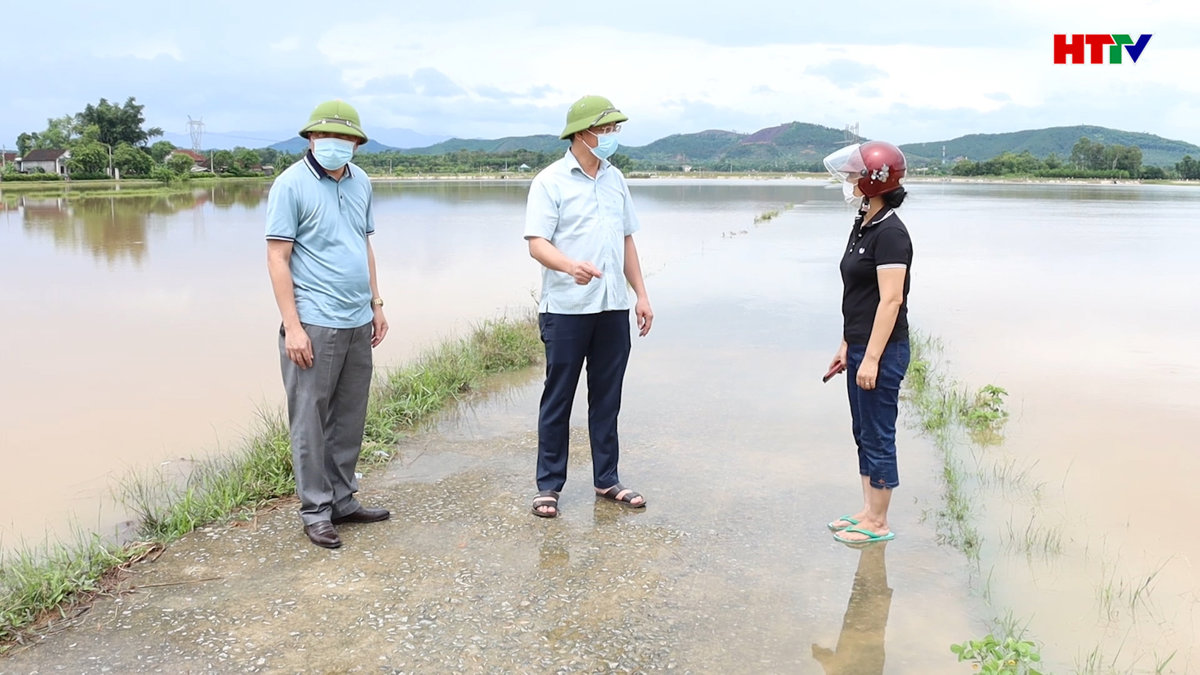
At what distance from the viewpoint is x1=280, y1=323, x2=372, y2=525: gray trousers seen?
3654 millimetres

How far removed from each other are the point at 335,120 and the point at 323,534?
1681 millimetres

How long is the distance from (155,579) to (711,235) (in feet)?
62.9

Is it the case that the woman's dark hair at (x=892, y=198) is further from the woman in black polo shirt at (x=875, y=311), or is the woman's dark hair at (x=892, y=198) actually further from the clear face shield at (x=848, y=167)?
the clear face shield at (x=848, y=167)

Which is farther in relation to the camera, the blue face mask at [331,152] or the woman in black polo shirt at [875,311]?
the blue face mask at [331,152]

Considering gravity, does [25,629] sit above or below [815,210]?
below

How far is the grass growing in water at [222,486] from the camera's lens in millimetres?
3203

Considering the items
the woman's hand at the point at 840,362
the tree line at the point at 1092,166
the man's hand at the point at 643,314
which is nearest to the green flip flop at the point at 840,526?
the woman's hand at the point at 840,362

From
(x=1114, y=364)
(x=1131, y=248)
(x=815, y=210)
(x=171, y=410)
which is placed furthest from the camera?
(x=815, y=210)

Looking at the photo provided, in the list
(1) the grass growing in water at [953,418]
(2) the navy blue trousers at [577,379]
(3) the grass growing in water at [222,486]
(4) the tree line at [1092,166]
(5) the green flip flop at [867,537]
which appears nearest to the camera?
(3) the grass growing in water at [222,486]

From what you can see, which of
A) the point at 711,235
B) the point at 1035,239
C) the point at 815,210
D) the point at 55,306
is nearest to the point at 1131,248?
the point at 1035,239

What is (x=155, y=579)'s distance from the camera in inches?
133

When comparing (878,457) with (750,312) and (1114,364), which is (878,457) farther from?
(750,312)

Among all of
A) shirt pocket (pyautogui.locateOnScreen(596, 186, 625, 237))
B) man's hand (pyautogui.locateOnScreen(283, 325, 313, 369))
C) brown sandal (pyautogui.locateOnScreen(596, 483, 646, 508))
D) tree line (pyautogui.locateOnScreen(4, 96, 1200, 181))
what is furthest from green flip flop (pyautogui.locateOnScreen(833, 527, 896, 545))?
tree line (pyautogui.locateOnScreen(4, 96, 1200, 181))

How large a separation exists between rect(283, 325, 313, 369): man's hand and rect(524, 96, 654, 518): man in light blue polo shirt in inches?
38.9
